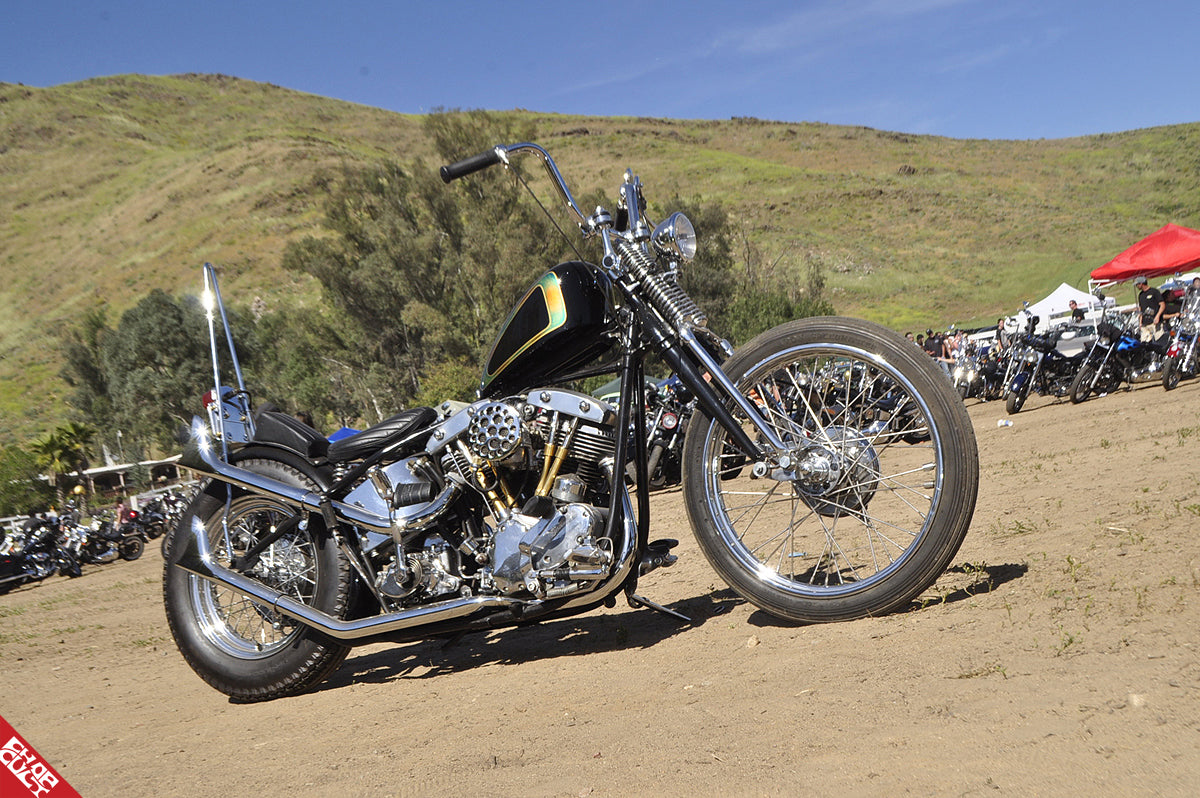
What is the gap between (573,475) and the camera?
361 cm

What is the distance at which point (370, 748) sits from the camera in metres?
2.99

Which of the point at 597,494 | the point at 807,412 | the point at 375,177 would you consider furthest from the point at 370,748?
the point at 375,177

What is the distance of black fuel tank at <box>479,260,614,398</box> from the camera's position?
141 inches

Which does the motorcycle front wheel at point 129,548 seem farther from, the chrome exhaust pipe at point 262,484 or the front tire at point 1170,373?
the front tire at point 1170,373

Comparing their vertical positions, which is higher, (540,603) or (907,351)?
(907,351)

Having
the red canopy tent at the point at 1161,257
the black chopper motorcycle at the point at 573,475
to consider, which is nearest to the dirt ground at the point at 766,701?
the black chopper motorcycle at the point at 573,475

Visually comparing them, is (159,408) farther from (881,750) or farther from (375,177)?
(881,750)

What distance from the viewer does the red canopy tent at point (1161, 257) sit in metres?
24.2

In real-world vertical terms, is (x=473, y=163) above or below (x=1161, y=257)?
above

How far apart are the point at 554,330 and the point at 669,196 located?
72110 mm

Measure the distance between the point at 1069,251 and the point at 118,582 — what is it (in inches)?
2756

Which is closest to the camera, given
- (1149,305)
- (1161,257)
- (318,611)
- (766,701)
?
(766,701)

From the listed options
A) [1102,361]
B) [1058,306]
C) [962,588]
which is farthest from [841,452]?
[1058,306]

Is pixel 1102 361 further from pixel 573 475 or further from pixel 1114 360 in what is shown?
pixel 573 475
